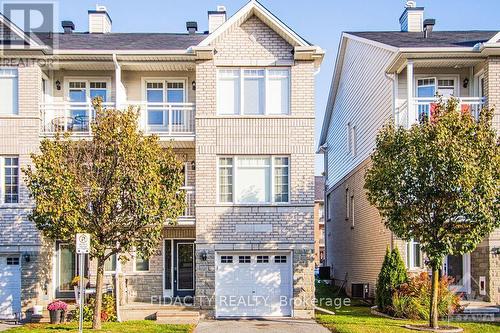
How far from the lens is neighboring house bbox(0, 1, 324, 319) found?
66.8 ft

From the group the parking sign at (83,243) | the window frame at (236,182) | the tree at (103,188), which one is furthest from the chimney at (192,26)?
the parking sign at (83,243)

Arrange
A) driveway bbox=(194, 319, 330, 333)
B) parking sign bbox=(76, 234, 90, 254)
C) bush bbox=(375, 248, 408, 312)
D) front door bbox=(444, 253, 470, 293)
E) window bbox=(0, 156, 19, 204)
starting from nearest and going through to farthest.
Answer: parking sign bbox=(76, 234, 90, 254) < driveway bbox=(194, 319, 330, 333) < bush bbox=(375, 248, 408, 312) < window bbox=(0, 156, 19, 204) < front door bbox=(444, 253, 470, 293)

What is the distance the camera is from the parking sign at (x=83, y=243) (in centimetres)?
1534

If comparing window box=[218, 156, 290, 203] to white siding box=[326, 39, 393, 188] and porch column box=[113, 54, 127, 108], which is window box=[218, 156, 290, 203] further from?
white siding box=[326, 39, 393, 188]

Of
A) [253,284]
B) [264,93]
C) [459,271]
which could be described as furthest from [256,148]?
[459,271]

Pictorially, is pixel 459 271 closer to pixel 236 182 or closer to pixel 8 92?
pixel 236 182

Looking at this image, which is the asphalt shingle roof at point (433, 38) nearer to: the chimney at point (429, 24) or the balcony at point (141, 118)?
the chimney at point (429, 24)

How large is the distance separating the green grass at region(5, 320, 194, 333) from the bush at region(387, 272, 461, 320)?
603cm

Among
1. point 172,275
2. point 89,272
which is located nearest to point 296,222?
point 172,275

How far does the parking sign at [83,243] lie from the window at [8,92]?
24.1ft

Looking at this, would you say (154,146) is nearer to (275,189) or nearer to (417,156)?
(275,189)

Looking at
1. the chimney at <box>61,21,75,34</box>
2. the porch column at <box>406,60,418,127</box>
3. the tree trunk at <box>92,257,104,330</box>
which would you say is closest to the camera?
the tree trunk at <box>92,257,104,330</box>

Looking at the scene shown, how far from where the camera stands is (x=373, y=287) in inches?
915

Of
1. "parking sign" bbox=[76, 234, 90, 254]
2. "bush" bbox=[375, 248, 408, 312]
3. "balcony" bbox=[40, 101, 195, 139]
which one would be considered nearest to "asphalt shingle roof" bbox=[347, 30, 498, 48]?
"bush" bbox=[375, 248, 408, 312]
